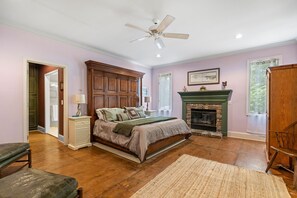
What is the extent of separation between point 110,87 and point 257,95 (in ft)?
15.1

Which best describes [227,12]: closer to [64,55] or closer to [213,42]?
[213,42]

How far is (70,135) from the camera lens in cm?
368

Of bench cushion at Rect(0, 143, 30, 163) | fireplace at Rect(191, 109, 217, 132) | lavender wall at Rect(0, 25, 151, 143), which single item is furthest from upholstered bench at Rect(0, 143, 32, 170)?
fireplace at Rect(191, 109, 217, 132)

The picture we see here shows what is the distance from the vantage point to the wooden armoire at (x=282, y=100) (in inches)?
97.0

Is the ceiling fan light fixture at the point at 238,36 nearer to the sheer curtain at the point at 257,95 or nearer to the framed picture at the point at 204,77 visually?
the sheer curtain at the point at 257,95

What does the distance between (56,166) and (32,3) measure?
2876 mm

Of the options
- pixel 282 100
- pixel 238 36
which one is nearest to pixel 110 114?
pixel 282 100

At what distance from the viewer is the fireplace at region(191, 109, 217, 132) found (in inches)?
201

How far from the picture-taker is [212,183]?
2.09 m

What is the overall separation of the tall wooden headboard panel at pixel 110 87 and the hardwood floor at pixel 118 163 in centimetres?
119

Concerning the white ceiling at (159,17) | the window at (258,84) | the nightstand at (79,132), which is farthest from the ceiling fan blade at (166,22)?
the window at (258,84)

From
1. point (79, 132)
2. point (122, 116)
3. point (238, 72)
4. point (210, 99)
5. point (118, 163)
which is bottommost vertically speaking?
point (118, 163)

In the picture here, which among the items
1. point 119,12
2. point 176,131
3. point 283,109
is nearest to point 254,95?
point 283,109

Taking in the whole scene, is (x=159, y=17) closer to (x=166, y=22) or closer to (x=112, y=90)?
(x=166, y=22)
